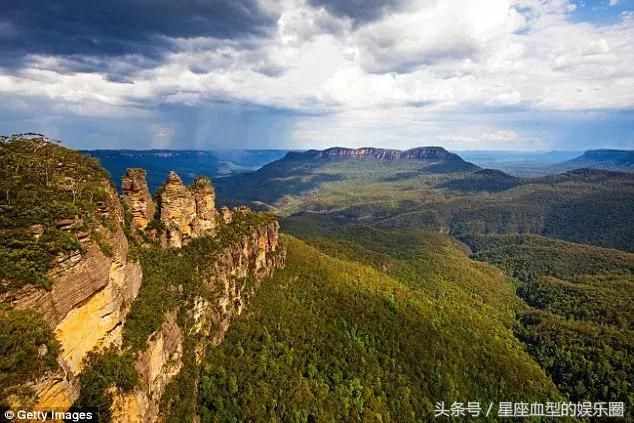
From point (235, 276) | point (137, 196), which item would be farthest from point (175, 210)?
point (235, 276)

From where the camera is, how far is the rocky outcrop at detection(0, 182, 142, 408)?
2838 cm

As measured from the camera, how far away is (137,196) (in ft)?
198

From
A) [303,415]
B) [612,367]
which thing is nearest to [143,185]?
[303,415]

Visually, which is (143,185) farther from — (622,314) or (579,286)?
(579,286)

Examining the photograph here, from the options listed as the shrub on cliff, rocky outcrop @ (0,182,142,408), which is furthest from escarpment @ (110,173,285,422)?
the shrub on cliff

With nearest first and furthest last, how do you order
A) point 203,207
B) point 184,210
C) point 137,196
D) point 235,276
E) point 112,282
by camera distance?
point 112,282 → point 137,196 → point 184,210 → point 203,207 → point 235,276

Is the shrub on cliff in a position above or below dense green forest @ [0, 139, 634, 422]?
above

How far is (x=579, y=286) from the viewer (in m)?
159

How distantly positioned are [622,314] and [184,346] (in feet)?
455

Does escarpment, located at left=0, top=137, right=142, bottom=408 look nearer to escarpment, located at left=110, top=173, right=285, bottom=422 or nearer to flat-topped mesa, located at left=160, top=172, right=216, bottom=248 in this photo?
escarpment, located at left=110, top=173, right=285, bottom=422

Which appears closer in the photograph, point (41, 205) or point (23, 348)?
point (23, 348)

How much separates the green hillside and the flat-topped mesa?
719 inches

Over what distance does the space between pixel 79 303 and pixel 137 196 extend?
28509 mm

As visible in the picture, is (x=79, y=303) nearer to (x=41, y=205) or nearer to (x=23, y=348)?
(x=23, y=348)
